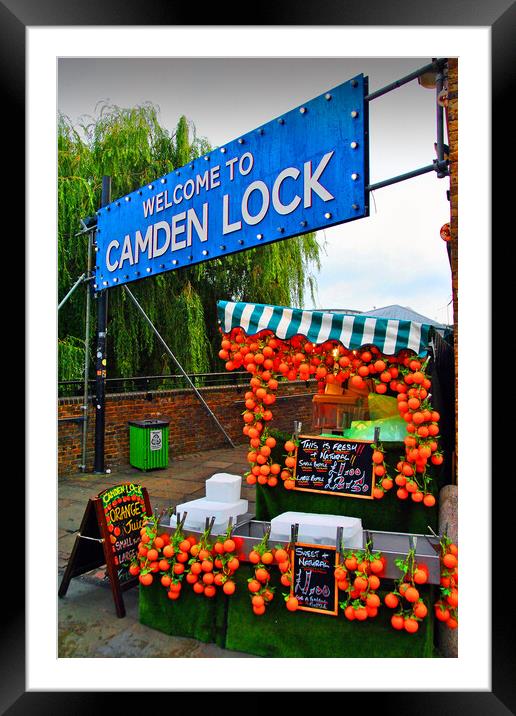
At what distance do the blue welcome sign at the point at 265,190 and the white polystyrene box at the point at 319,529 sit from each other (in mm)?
2315

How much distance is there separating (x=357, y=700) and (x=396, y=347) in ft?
7.53

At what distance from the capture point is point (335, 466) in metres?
3.91

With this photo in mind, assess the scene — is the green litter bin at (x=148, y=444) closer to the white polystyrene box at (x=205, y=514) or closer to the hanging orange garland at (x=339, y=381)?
the hanging orange garland at (x=339, y=381)

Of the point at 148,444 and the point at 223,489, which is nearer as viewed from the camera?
the point at 223,489

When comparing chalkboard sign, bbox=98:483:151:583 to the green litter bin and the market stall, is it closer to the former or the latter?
the market stall

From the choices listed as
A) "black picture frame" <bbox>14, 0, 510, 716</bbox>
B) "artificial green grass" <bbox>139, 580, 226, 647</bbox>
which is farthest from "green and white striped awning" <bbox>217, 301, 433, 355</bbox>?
"artificial green grass" <bbox>139, 580, 226, 647</bbox>

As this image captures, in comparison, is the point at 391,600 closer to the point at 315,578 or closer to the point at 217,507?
the point at 315,578

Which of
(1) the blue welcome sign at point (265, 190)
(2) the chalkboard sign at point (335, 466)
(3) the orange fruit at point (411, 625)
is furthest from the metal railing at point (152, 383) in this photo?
(3) the orange fruit at point (411, 625)

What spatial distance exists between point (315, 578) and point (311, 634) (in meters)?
0.39

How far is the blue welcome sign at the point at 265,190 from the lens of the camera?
12.7 ft

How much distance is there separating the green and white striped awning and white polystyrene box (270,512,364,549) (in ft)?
4.26

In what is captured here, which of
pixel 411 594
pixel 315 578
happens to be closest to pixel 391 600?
pixel 411 594
